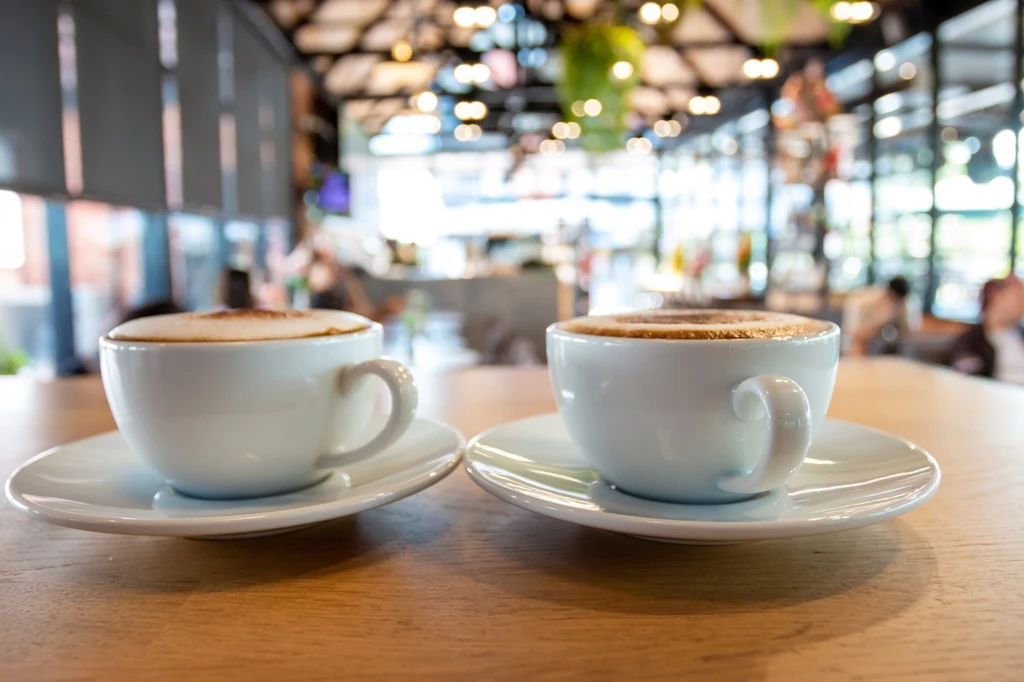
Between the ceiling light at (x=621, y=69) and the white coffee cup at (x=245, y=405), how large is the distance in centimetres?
425

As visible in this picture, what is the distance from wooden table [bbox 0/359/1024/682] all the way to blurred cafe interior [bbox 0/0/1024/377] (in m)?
2.71

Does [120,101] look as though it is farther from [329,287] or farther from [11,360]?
[11,360]

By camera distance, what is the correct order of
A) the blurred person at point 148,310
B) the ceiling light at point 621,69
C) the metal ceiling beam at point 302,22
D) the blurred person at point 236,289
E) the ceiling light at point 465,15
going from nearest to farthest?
the blurred person at point 148,310 → the blurred person at point 236,289 → the ceiling light at point 621,69 → the ceiling light at point 465,15 → the metal ceiling beam at point 302,22

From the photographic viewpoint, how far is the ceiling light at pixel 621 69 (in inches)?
175

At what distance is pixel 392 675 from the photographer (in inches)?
14.4

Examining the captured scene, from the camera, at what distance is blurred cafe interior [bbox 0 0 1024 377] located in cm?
408

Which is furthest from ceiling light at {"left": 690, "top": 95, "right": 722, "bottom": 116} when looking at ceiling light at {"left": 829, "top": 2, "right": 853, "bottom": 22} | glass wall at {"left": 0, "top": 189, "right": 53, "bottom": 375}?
glass wall at {"left": 0, "top": 189, "right": 53, "bottom": 375}

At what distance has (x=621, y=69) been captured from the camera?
4.51 meters

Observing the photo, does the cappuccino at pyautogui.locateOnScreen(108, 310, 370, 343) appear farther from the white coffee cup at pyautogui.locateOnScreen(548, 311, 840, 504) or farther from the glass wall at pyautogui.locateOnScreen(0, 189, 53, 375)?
the glass wall at pyautogui.locateOnScreen(0, 189, 53, 375)

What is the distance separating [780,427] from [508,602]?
21 cm

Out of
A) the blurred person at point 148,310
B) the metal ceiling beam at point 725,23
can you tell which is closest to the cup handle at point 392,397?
the blurred person at point 148,310

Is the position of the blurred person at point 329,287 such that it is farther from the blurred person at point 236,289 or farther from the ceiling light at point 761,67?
the ceiling light at point 761,67

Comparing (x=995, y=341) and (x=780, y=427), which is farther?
(x=995, y=341)

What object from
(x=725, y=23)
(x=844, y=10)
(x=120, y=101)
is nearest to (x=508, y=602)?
(x=120, y=101)
